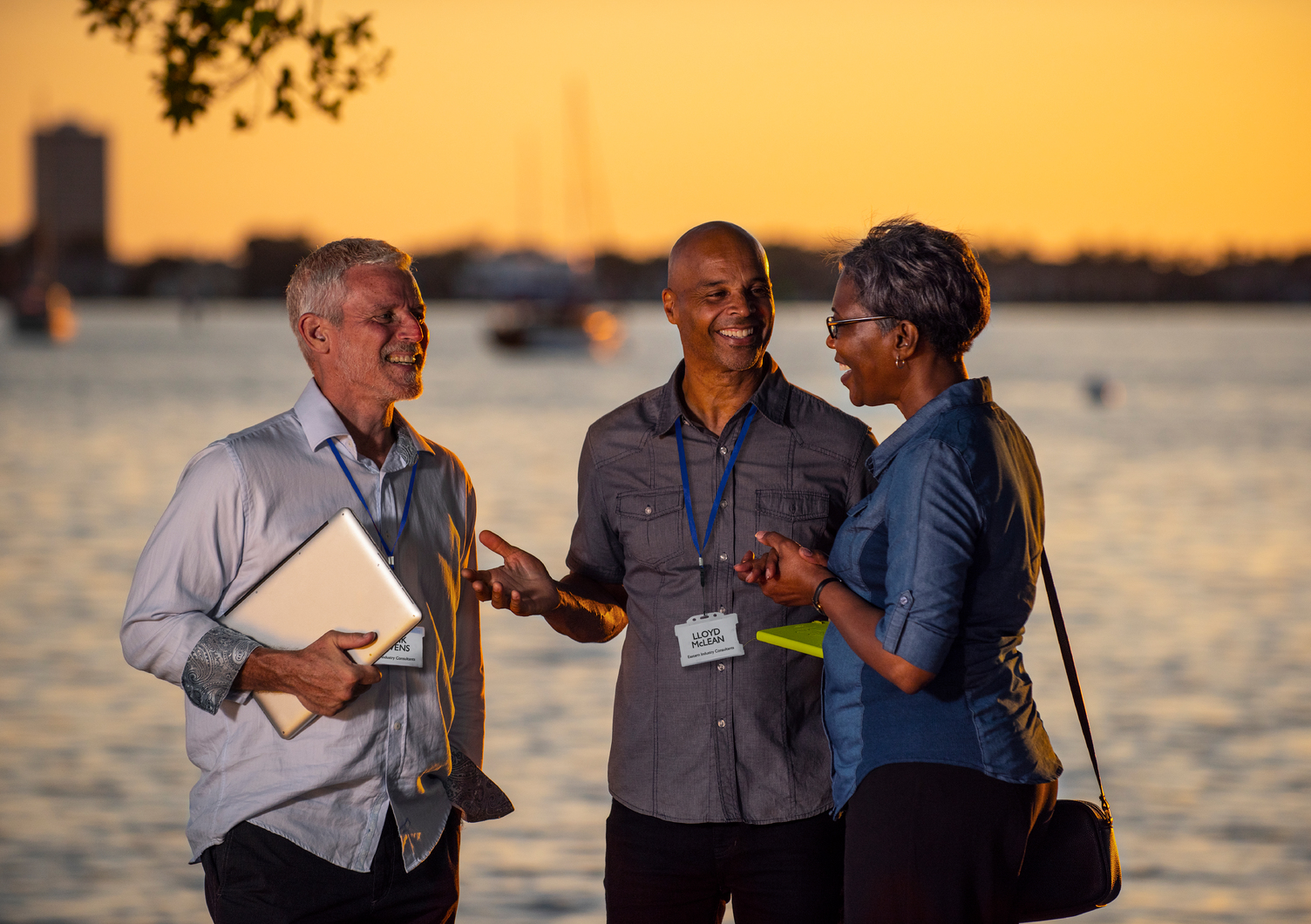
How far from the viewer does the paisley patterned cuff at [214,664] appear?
110 inches

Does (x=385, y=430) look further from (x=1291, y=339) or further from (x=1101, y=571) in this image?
(x=1291, y=339)

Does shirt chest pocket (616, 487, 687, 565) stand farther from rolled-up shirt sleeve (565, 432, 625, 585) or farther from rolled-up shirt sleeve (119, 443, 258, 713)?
rolled-up shirt sleeve (119, 443, 258, 713)

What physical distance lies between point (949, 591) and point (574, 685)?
12607 millimetres

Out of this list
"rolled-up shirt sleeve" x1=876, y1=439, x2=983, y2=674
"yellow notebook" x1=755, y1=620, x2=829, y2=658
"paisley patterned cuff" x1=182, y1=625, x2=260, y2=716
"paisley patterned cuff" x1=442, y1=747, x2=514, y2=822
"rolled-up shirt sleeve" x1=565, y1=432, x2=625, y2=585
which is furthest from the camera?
"rolled-up shirt sleeve" x1=565, y1=432, x2=625, y2=585

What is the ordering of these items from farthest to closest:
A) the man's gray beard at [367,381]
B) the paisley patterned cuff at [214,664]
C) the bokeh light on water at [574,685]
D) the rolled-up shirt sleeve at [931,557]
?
the bokeh light on water at [574,685] < the man's gray beard at [367,381] < the paisley patterned cuff at [214,664] < the rolled-up shirt sleeve at [931,557]

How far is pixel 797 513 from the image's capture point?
11.2 ft

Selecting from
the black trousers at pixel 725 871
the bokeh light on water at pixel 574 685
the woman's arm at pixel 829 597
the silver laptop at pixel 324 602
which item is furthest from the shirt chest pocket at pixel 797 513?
the bokeh light on water at pixel 574 685

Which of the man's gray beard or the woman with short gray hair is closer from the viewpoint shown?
the woman with short gray hair

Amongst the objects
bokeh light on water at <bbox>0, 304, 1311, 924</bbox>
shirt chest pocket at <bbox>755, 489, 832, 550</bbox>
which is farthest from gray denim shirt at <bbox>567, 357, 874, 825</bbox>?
bokeh light on water at <bbox>0, 304, 1311, 924</bbox>

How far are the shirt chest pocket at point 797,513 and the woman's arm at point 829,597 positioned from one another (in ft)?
1.30

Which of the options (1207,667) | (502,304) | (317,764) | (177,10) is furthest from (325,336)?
(502,304)

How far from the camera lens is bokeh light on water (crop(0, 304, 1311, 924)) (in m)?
9.66

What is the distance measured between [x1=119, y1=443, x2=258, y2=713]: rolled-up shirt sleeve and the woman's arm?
103 cm

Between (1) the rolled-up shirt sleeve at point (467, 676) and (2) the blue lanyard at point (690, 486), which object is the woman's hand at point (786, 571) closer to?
(2) the blue lanyard at point (690, 486)
